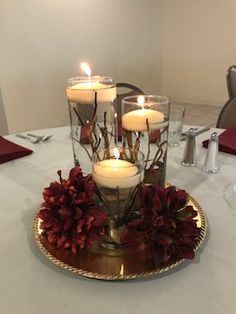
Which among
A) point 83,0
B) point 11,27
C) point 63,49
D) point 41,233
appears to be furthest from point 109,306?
point 83,0

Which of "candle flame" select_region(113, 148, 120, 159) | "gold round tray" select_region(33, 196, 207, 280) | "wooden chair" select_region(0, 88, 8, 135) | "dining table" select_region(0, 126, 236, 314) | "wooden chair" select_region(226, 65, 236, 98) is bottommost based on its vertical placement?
"wooden chair" select_region(0, 88, 8, 135)

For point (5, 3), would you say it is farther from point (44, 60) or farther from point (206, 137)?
point (206, 137)

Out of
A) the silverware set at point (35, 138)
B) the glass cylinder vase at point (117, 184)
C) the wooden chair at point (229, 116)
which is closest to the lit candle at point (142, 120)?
the glass cylinder vase at point (117, 184)

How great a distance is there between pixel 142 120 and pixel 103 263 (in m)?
0.32

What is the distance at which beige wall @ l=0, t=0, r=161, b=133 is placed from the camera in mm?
3008

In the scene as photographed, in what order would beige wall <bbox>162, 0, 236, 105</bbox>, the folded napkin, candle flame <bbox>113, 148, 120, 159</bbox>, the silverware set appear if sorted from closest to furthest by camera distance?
candle flame <bbox>113, 148, 120, 159</bbox>, the folded napkin, the silverware set, beige wall <bbox>162, 0, 236, 105</bbox>

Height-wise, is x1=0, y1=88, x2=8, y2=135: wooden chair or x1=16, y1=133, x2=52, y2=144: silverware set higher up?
x1=16, y1=133, x2=52, y2=144: silverware set

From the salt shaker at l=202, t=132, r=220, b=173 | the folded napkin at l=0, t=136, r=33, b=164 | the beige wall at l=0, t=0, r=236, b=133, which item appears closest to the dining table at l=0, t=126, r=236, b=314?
the salt shaker at l=202, t=132, r=220, b=173

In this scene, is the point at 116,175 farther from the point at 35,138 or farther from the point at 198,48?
the point at 198,48

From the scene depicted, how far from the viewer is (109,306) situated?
51 centimetres

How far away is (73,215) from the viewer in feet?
1.91

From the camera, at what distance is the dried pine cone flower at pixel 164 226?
0.55 meters

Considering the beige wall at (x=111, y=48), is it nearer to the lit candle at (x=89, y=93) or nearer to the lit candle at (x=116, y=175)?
the lit candle at (x=89, y=93)

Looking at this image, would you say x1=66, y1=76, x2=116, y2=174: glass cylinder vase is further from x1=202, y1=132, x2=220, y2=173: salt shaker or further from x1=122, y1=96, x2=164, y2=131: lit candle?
x1=202, y1=132, x2=220, y2=173: salt shaker
